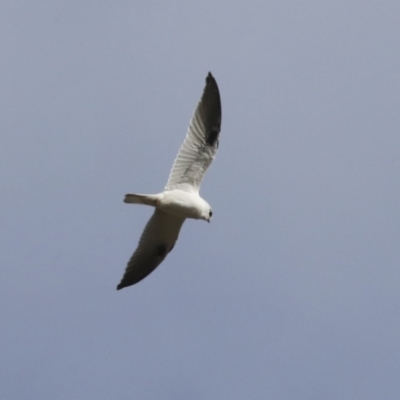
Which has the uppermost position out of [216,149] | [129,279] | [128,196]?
[216,149]

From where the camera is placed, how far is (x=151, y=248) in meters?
21.2

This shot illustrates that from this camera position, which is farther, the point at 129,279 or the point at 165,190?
the point at 129,279

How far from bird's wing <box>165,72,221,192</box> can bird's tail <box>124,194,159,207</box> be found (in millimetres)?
394

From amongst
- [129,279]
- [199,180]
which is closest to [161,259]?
[129,279]

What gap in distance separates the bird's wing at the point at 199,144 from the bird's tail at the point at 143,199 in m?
0.39

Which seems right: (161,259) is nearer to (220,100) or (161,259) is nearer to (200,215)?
(200,215)

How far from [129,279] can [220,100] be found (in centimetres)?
365

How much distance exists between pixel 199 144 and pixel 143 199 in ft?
4.66

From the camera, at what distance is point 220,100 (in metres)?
20.1

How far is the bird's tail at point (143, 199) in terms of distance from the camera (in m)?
19.2

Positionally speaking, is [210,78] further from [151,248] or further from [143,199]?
[151,248]

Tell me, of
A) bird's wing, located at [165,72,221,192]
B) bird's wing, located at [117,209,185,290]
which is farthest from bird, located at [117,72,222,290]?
bird's wing, located at [117,209,185,290]

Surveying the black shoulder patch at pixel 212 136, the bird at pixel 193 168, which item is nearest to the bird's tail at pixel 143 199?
the bird at pixel 193 168

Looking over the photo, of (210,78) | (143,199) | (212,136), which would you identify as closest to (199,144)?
(212,136)
